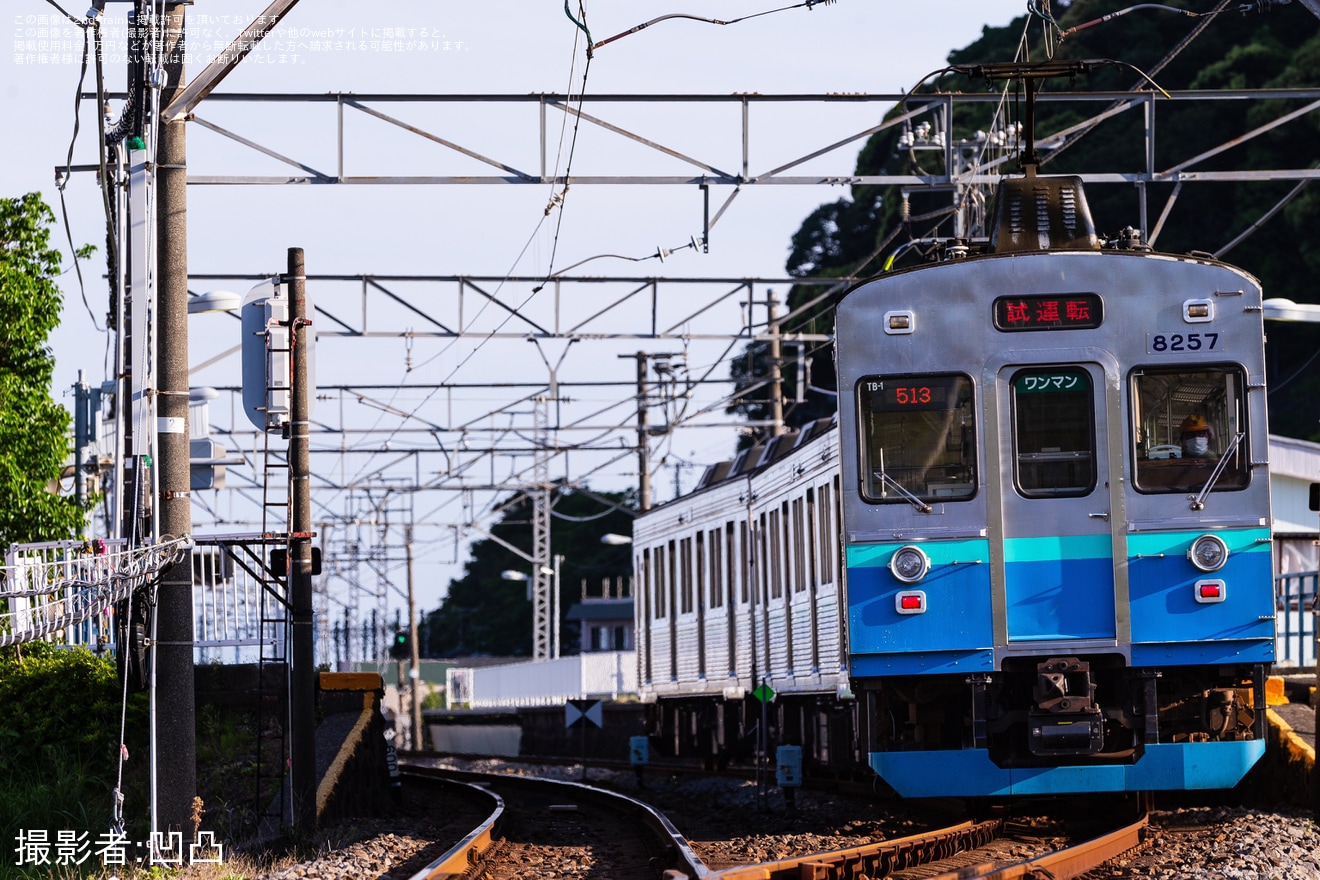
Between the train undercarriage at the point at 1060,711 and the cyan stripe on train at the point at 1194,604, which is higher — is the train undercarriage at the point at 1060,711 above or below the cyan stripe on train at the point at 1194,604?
below

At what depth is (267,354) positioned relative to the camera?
555 inches

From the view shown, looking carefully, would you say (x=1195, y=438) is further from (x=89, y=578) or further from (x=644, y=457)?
(x=644, y=457)

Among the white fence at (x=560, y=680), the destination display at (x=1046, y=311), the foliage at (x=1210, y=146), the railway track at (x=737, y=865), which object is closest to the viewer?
the railway track at (x=737, y=865)

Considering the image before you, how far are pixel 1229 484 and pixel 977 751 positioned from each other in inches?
87.7

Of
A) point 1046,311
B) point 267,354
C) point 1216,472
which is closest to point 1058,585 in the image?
point 1216,472

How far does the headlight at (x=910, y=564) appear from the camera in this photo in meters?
11.2

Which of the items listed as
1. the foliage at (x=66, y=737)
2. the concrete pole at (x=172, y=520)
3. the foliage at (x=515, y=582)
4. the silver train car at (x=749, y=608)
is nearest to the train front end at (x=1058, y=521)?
the silver train car at (x=749, y=608)

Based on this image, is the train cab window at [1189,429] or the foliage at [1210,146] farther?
the foliage at [1210,146]

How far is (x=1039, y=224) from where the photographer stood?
40.1 feet

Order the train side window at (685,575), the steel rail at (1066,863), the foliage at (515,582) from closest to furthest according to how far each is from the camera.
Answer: the steel rail at (1066,863) < the train side window at (685,575) < the foliage at (515,582)

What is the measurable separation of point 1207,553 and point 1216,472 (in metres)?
0.50

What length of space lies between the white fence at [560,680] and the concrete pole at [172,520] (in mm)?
24151

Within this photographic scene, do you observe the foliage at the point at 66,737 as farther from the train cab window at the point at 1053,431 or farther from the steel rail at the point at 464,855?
the train cab window at the point at 1053,431

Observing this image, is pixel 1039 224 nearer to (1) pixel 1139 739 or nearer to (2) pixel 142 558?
(1) pixel 1139 739
